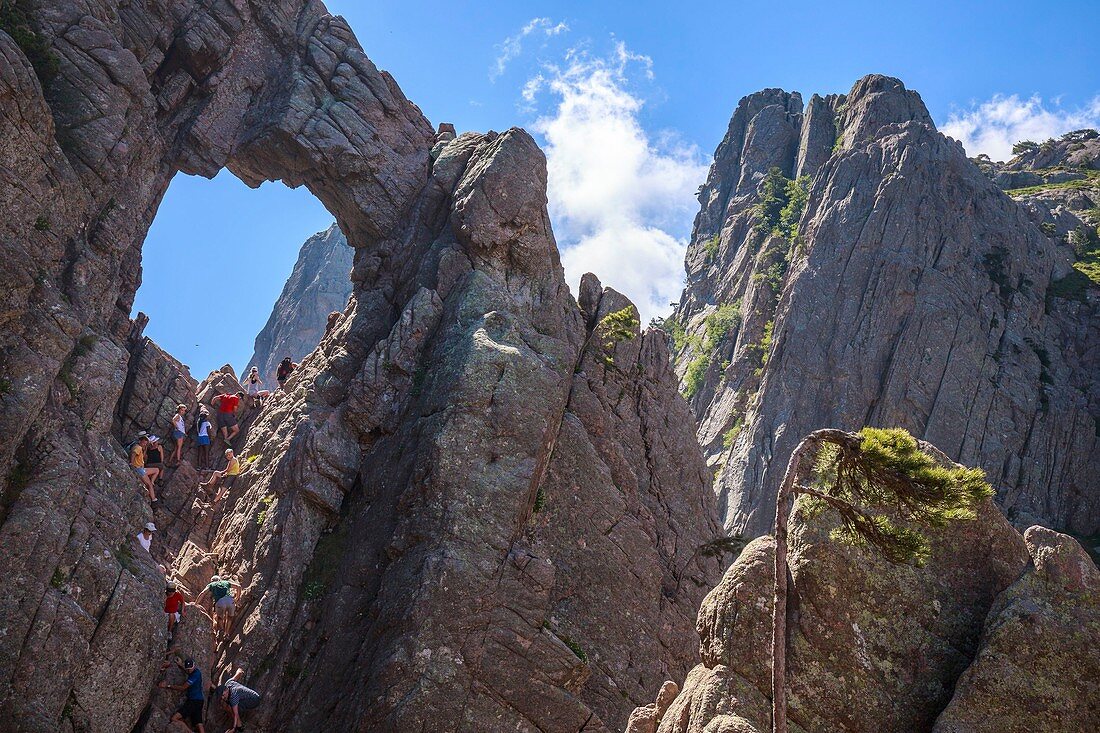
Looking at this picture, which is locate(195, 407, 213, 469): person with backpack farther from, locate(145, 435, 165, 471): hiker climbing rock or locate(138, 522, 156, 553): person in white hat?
locate(138, 522, 156, 553): person in white hat

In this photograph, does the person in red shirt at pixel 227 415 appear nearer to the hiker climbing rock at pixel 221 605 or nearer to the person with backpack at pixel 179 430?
the person with backpack at pixel 179 430

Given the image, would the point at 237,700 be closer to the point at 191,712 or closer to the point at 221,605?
the point at 191,712

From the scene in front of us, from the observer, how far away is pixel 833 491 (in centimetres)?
1627

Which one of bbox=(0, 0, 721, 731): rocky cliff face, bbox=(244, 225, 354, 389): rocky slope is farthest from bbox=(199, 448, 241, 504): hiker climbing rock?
bbox=(244, 225, 354, 389): rocky slope

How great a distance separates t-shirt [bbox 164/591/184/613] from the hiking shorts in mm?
3127

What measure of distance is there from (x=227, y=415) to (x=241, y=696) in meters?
17.8

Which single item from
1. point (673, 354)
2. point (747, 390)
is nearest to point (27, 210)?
point (747, 390)

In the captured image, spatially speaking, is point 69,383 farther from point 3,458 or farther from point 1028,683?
point 1028,683

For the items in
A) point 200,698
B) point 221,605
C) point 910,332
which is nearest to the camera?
point 200,698

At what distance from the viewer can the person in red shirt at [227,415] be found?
133 feet

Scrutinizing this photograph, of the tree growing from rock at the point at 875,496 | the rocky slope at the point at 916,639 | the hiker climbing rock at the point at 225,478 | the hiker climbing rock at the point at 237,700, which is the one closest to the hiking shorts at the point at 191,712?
the hiker climbing rock at the point at 237,700

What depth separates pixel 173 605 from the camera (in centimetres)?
2714

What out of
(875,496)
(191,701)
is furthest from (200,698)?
(875,496)

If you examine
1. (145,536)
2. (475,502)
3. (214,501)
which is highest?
(475,502)
